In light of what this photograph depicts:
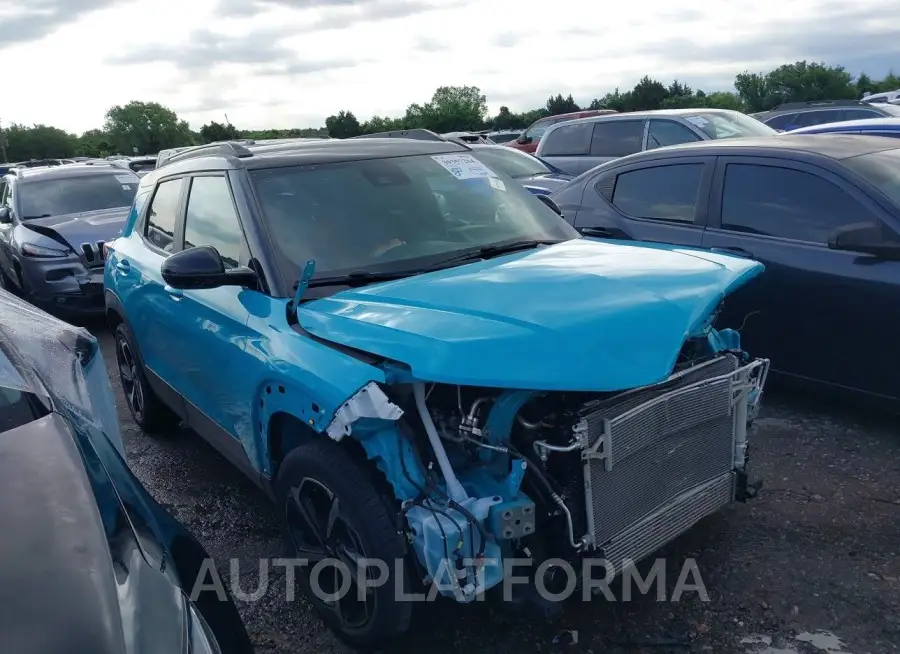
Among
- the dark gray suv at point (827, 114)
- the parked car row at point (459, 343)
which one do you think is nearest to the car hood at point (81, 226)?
the parked car row at point (459, 343)

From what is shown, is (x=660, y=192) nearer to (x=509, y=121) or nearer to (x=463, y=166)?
(x=463, y=166)

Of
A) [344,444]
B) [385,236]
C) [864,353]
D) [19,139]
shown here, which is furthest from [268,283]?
[19,139]

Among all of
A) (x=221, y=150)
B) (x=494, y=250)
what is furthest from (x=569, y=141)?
(x=494, y=250)

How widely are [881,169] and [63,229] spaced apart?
25.5ft

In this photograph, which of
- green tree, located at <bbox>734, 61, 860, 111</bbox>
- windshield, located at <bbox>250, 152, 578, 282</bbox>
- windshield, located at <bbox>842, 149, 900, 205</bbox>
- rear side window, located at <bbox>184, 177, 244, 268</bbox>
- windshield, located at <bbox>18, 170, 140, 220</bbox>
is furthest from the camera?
Result: green tree, located at <bbox>734, 61, 860, 111</bbox>

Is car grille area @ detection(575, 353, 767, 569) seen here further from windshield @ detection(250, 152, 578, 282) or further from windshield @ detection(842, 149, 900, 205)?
windshield @ detection(842, 149, 900, 205)

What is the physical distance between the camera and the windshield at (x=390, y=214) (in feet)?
10.8

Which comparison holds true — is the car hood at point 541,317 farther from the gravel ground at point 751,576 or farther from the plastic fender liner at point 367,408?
the gravel ground at point 751,576

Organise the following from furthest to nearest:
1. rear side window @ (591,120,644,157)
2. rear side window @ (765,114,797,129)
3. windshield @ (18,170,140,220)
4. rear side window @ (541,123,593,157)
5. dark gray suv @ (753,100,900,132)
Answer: rear side window @ (765,114,797,129) < dark gray suv @ (753,100,900,132) < rear side window @ (541,123,593,157) < rear side window @ (591,120,644,157) < windshield @ (18,170,140,220)

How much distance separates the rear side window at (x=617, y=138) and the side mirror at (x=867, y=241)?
21.7ft

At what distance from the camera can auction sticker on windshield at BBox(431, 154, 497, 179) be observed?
3.96m

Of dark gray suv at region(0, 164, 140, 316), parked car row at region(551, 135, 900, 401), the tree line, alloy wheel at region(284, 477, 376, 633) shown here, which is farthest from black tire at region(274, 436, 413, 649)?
the tree line

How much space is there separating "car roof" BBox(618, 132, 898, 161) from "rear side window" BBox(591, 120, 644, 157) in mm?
5427

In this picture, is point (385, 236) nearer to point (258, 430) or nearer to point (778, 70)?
point (258, 430)
